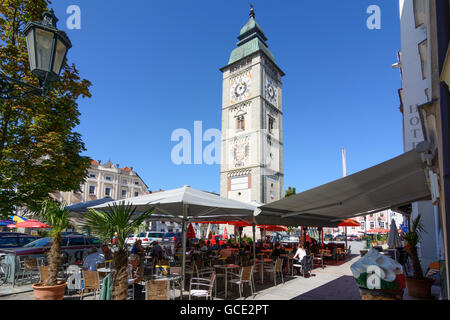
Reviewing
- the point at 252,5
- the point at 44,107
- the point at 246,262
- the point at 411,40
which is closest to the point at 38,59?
the point at 44,107

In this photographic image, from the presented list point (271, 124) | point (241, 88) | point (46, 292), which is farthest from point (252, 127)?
point (46, 292)

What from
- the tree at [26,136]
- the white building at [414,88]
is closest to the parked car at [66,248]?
the tree at [26,136]

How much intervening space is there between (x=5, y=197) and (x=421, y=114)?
10622 mm

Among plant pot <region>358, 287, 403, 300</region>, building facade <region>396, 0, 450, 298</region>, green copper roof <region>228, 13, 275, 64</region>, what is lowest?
plant pot <region>358, 287, 403, 300</region>

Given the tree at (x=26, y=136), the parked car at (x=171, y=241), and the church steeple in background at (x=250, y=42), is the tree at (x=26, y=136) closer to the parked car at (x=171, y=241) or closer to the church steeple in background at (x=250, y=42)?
the parked car at (x=171, y=241)

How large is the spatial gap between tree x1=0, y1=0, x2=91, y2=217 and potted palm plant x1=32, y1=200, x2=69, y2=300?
9.54 ft

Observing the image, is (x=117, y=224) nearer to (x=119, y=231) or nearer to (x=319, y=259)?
(x=119, y=231)

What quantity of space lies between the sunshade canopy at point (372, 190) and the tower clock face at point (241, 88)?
33.9 meters

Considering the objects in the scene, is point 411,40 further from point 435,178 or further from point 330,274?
point 435,178

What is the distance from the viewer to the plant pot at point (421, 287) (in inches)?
265

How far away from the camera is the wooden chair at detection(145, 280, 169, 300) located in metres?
4.79

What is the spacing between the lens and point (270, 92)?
42.1m

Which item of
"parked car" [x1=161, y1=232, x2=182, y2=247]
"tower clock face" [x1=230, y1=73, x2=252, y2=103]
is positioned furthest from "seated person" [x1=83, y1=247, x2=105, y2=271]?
"tower clock face" [x1=230, y1=73, x2=252, y2=103]

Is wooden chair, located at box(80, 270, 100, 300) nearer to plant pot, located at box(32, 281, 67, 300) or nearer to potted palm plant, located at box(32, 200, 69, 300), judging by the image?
potted palm plant, located at box(32, 200, 69, 300)
